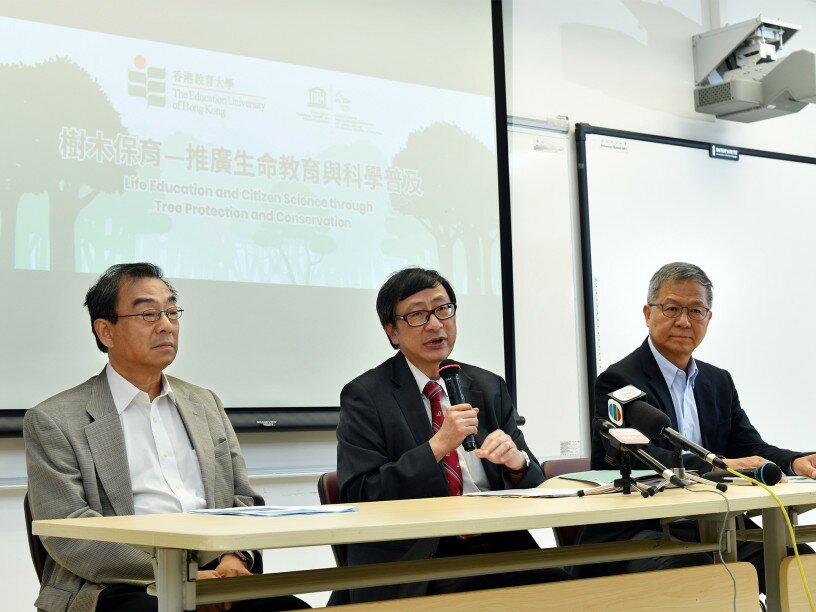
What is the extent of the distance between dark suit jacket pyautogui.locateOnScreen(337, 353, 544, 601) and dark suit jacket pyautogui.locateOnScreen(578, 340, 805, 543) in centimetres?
27

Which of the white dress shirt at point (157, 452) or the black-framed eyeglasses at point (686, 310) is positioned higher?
the black-framed eyeglasses at point (686, 310)

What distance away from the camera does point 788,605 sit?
2186mm

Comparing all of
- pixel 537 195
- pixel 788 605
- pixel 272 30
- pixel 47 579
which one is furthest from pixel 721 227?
pixel 47 579

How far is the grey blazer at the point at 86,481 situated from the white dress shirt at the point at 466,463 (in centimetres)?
54

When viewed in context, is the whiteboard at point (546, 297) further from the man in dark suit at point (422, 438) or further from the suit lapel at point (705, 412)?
the man in dark suit at point (422, 438)

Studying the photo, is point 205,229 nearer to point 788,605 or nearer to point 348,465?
point 348,465

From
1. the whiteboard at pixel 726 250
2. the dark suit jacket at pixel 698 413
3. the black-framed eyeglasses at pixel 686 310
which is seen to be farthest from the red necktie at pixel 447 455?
the whiteboard at pixel 726 250

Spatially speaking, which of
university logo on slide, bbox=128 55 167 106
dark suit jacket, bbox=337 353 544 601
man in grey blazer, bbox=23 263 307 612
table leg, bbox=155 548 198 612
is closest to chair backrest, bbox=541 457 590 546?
dark suit jacket, bbox=337 353 544 601

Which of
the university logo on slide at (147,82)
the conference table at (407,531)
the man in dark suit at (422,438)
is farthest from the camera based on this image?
the university logo on slide at (147,82)

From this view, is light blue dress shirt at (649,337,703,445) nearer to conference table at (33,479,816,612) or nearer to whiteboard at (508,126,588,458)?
conference table at (33,479,816,612)

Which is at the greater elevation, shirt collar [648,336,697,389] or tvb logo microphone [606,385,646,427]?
shirt collar [648,336,697,389]

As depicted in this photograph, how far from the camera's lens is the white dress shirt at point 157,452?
2.44 metres

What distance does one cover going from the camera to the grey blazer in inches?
86.9

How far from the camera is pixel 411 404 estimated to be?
2.61 metres
